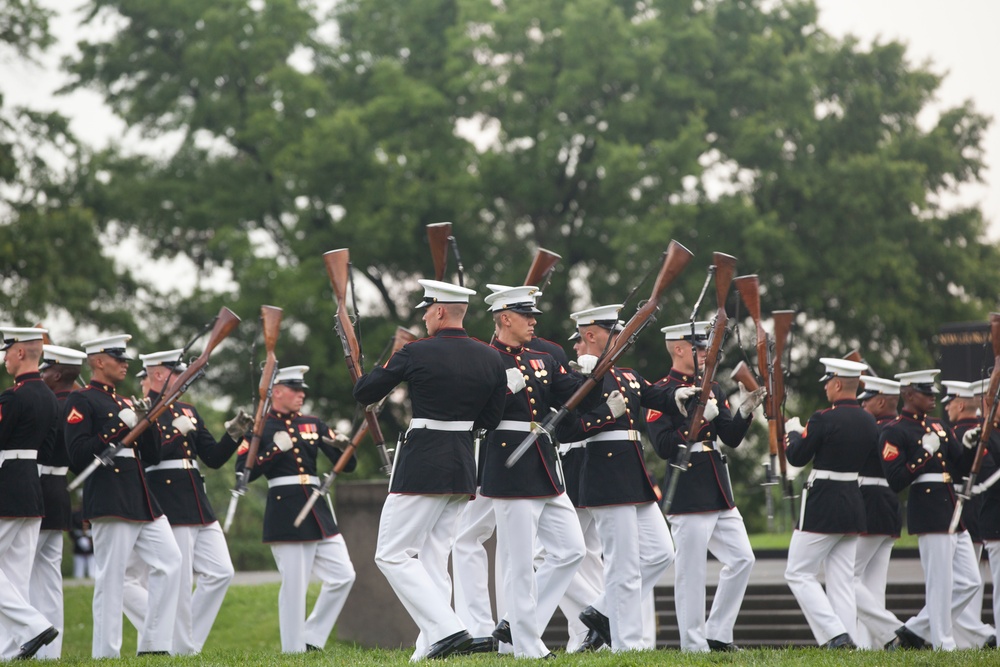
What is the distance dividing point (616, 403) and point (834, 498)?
7.77ft

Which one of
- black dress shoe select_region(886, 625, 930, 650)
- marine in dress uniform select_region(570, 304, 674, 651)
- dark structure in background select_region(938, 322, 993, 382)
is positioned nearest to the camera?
marine in dress uniform select_region(570, 304, 674, 651)

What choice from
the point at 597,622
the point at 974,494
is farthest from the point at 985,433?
the point at 597,622

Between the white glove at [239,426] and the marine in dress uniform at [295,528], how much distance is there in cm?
25

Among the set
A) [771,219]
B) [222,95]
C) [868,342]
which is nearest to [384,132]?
[222,95]

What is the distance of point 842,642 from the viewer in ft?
33.9

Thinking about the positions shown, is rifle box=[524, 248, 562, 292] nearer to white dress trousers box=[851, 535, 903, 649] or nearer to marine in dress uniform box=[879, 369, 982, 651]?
marine in dress uniform box=[879, 369, 982, 651]

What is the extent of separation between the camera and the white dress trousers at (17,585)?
359 inches

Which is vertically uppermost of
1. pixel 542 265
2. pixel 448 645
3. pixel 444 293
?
pixel 542 265

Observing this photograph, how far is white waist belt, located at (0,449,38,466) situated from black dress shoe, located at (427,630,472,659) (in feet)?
11.4

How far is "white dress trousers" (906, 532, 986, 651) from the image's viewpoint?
11.0 m

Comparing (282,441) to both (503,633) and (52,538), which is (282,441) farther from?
(503,633)

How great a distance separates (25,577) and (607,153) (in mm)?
16982

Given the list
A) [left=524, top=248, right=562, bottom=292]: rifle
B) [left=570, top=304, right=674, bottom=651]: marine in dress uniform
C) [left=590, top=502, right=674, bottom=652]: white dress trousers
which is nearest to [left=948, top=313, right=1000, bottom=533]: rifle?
[left=570, top=304, right=674, bottom=651]: marine in dress uniform

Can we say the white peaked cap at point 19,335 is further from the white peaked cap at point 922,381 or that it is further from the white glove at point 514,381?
the white peaked cap at point 922,381
